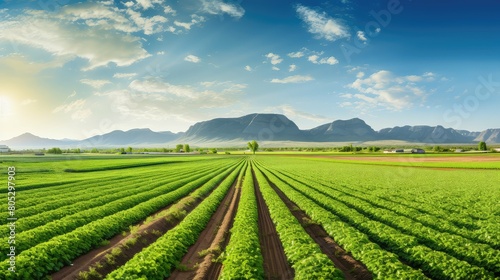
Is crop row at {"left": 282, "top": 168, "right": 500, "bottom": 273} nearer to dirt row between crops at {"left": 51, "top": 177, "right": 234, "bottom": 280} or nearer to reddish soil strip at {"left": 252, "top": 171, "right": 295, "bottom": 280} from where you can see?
reddish soil strip at {"left": 252, "top": 171, "right": 295, "bottom": 280}

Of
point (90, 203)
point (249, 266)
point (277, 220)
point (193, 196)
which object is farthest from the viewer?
point (193, 196)

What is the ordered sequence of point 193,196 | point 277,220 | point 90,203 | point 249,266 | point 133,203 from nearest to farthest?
point 249,266 < point 277,220 < point 90,203 < point 133,203 < point 193,196

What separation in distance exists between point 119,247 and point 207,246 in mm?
4894

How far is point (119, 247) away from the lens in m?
15.7

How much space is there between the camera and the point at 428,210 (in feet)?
77.8

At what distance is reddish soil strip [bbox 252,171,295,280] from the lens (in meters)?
13.2

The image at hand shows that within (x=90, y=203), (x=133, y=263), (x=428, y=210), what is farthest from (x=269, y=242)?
(x=90, y=203)

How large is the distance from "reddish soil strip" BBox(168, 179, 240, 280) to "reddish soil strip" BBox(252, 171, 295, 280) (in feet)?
8.13

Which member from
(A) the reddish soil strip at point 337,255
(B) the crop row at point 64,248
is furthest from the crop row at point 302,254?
(B) the crop row at point 64,248

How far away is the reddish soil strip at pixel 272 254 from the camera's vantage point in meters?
13.2

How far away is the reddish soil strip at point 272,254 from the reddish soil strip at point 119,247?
7205mm

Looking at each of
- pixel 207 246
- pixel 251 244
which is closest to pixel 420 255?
pixel 251 244

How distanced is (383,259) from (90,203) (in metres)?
24.5

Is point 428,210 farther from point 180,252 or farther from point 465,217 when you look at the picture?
point 180,252
